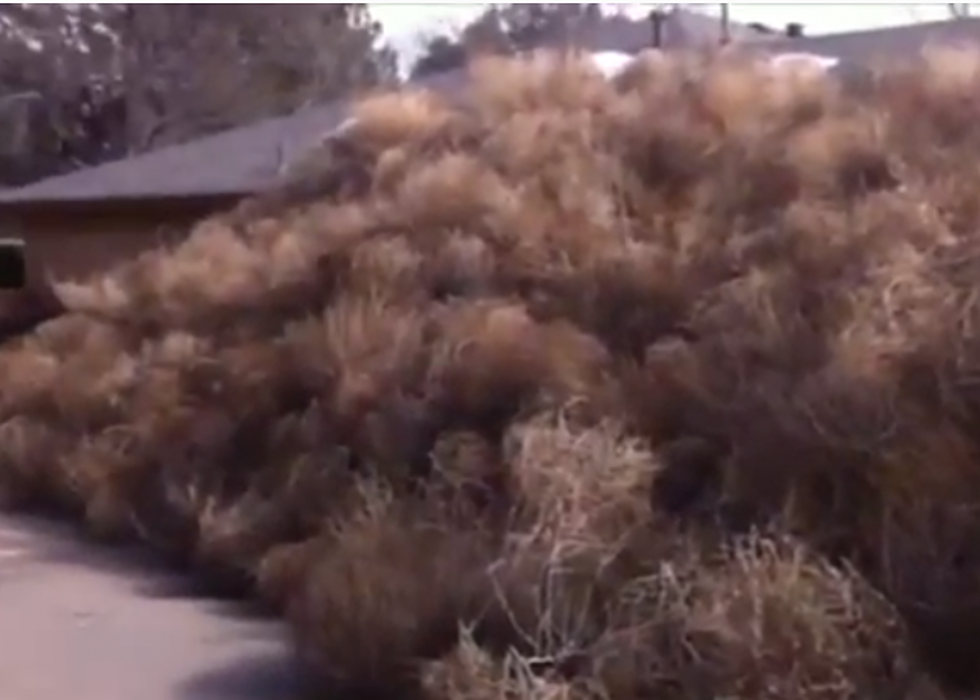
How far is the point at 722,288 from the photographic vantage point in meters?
12.5

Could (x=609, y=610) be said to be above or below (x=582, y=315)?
below

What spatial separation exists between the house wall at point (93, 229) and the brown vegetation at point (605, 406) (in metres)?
10.8

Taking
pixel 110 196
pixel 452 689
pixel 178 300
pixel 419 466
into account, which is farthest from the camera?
pixel 110 196

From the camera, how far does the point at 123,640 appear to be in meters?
13.5

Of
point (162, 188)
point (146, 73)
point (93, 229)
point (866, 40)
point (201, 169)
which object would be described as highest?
point (866, 40)

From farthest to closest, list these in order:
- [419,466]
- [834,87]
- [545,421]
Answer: [834,87] < [419,466] < [545,421]

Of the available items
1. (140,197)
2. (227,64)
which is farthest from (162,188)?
(227,64)

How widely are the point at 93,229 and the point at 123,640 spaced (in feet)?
67.0

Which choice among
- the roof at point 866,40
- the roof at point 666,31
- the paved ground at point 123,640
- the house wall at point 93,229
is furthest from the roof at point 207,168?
the paved ground at point 123,640

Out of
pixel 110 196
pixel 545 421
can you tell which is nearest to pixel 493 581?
pixel 545 421

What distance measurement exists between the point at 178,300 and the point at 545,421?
10.2 m

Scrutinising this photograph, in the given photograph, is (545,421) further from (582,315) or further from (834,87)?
(834,87)

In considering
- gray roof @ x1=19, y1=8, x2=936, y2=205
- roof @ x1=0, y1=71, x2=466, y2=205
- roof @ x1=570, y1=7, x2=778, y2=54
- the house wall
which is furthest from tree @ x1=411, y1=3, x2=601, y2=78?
Answer: the house wall

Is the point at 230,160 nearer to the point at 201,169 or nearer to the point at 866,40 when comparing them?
the point at 201,169
